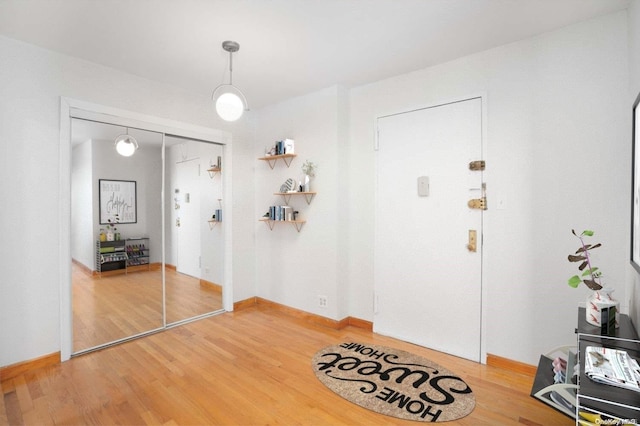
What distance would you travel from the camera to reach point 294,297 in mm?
3988

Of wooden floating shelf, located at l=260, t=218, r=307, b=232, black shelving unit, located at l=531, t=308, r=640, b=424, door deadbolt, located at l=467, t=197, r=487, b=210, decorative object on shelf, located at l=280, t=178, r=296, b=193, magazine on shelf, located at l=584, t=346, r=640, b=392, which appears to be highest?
decorative object on shelf, located at l=280, t=178, r=296, b=193

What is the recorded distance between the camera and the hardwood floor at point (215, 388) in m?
2.04

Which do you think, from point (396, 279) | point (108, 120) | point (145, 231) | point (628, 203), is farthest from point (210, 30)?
point (628, 203)

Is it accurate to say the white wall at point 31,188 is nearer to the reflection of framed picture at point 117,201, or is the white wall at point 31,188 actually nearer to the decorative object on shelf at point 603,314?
the reflection of framed picture at point 117,201

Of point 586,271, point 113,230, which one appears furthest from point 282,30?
point 586,271

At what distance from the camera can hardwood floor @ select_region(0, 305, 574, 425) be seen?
204 centimetres

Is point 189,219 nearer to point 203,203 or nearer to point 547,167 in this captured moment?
point 203,203

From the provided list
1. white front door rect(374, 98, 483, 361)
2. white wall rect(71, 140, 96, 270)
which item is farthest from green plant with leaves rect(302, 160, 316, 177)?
white wall rect(71, 140, 96, 270)

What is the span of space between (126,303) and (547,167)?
4178 millimetres

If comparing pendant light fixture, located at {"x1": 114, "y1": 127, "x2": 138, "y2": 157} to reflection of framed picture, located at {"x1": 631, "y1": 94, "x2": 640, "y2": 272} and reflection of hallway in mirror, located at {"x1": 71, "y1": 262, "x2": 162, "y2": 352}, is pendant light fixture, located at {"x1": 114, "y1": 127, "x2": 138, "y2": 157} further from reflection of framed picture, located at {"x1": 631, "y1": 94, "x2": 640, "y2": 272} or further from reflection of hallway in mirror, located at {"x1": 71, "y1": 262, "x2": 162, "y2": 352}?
reflection of framed picture, located at {"x1": 631, "y1": 94, "x2": 640, "y2": 272}

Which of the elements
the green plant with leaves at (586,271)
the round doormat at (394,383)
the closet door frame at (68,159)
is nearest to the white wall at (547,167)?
the green plant with leaves at (586,271)

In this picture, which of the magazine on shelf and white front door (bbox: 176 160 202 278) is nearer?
the magazine on shelf

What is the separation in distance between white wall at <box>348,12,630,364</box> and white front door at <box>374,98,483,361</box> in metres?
0.13

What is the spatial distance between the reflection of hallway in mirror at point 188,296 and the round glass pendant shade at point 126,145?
131 centimetres
